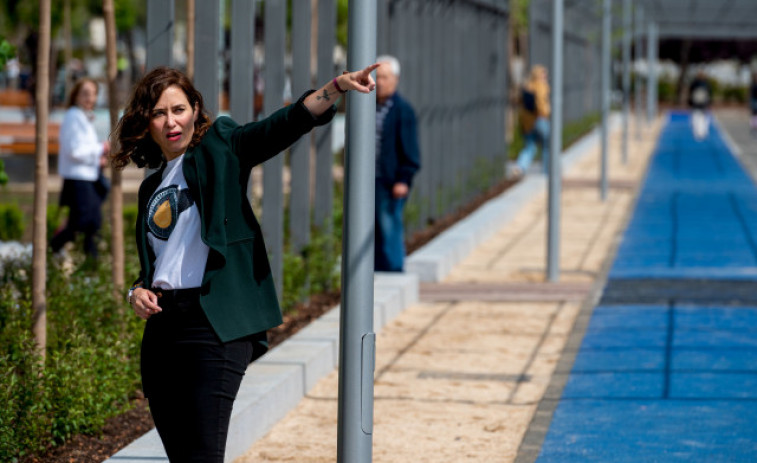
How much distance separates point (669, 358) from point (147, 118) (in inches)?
206

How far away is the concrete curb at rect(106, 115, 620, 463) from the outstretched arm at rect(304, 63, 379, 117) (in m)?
2.03

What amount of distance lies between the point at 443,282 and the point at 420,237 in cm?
291

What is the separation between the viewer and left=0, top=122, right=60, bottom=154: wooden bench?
23133 mm

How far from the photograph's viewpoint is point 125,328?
24.1ft

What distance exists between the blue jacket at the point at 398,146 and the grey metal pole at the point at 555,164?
1.91 m

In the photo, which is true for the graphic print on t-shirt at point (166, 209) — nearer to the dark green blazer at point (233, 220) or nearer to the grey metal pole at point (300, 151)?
the dark green blazer at point (233, 220)

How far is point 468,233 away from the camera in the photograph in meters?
14.5

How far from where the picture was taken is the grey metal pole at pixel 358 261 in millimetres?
4938

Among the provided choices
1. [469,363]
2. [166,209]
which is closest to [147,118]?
[166,209]

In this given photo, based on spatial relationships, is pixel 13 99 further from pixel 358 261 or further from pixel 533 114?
pixel 358 261

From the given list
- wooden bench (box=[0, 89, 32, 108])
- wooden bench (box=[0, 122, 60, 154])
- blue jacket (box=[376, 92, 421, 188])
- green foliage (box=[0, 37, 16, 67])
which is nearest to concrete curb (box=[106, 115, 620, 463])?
blue jacket (box=[376, 92, 421, 188])

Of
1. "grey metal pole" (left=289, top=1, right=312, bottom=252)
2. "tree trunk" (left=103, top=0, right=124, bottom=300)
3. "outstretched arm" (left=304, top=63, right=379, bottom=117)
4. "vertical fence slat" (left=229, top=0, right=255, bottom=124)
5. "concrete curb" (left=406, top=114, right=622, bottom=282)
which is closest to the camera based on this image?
"outstretched arm" (left=304, top=63, right=379, bottom=117)

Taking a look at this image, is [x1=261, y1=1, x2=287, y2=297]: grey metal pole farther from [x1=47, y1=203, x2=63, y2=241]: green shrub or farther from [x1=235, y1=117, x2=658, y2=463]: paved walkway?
[x1=47, y1=203, x2=63, y2=241]: green shrub

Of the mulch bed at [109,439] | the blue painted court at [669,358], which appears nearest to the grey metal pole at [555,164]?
the blue painted court at [669,358]
